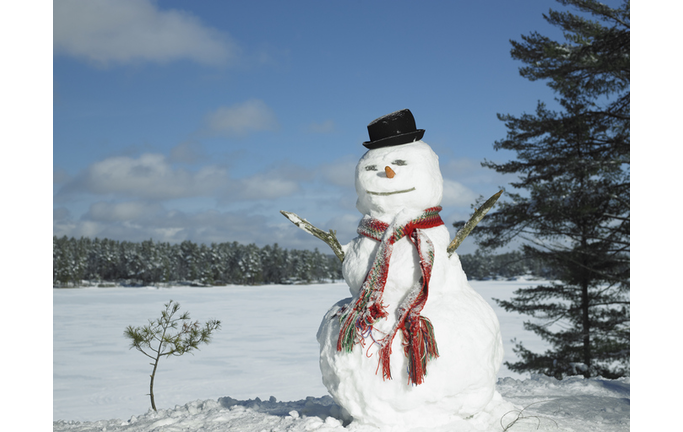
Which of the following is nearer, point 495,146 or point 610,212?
point 610,212

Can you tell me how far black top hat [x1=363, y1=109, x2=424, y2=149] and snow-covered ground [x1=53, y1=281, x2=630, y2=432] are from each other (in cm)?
223

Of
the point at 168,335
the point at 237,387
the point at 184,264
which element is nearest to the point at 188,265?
the point at 184,264

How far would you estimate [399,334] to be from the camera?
11.1ft

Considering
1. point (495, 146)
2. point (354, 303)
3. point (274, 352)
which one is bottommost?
point (274, 352)

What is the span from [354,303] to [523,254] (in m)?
6.72

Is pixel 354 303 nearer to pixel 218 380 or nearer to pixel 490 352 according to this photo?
pixel 490 352

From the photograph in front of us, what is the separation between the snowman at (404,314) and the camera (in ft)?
11.0

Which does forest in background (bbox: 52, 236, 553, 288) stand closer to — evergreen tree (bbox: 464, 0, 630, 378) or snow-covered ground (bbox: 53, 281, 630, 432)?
snow-covered ground (bbox: 53, 281, 630, 432)

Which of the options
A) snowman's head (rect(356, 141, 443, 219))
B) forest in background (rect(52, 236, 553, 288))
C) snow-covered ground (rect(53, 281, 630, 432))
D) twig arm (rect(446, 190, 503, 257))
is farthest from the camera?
forest in background (rect(52, 236, 553, 288))

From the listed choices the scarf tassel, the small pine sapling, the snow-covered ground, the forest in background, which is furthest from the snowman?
the forest in background

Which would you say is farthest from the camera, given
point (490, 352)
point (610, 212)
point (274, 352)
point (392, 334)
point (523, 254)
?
point (274, 352)

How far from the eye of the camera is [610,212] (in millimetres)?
8195

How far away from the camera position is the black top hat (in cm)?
388

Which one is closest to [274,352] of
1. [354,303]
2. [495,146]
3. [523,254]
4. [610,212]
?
[523,254]
